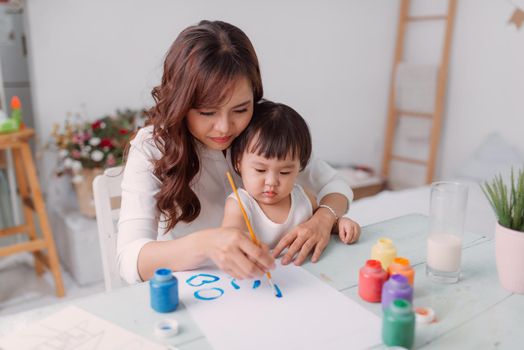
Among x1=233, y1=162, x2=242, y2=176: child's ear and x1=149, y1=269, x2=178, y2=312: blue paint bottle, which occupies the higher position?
x1=233, y1=162, x2=242, y2=176: child's ear

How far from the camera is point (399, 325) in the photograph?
75cm

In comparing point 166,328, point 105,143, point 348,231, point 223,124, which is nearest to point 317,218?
point 348,231

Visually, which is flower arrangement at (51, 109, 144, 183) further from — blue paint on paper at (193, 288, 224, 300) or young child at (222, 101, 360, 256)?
blue paint on paper at (193, 288, 224, 300)

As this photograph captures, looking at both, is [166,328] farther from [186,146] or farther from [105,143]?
[105,143]

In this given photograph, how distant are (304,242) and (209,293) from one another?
0.29 m

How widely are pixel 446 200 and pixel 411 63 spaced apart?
282 centimetres

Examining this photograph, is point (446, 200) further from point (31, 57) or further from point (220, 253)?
point (31, 57)

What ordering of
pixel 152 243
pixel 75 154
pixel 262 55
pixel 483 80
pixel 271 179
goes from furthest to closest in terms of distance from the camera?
pixel 483 80
pixel 262 55
pixel 75 154
pixel 271 179
pixel 152 243

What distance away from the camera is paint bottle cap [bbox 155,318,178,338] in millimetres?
782

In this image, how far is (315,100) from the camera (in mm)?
3383

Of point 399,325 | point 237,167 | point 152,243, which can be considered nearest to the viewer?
point 399,325

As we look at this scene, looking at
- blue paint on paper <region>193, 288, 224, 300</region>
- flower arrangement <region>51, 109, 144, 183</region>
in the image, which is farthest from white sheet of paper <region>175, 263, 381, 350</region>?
flower arrangement <region>51, 109, 144, 183</region>

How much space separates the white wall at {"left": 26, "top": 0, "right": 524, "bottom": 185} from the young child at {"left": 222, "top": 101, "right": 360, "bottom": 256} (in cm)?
161

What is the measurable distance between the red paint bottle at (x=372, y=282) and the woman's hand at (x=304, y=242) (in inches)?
7.6
